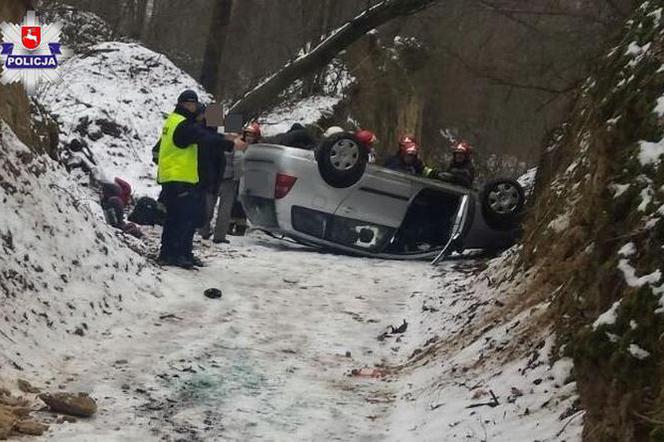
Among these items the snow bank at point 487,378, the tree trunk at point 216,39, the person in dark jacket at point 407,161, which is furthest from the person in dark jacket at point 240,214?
the tree trunk at point 216,39

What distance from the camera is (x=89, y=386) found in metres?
5.34

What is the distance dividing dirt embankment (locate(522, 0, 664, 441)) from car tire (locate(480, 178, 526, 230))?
416cm

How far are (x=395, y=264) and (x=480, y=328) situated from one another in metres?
4.53

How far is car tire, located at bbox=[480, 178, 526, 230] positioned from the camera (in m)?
11.2

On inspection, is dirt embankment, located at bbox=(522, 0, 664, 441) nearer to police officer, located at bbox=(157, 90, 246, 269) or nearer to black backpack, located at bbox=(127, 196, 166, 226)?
police officer, located at bbox=(157, 90, 246, 269)

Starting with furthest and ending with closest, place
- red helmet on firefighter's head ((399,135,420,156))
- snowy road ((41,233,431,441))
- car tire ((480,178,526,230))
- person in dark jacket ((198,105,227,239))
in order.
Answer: red helmet on firefighter's head ((399,135,420,156)) < car tire ((480,178,526,230)) < person in dark jacket ((198,105,227,239)) < snowy road ((41,233,431,441))

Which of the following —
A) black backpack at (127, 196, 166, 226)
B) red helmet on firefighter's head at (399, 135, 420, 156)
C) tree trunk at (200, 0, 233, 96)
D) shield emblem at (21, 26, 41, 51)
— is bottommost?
black backpack at (127, 196, 166, 226)

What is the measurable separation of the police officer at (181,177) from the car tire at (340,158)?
184 centimetres

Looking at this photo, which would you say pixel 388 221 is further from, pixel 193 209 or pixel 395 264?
pixel 193 209

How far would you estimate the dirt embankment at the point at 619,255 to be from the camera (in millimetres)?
3406

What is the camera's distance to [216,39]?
66.6 feet

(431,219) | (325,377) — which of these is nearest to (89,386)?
(325,377)

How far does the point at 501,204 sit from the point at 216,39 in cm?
1102

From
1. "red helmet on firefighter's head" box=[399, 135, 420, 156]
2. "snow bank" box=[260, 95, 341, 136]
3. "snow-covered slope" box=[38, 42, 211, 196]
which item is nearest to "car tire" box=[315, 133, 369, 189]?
"red helmet on firefighter's head" box=[399, 135, 420, 156]
